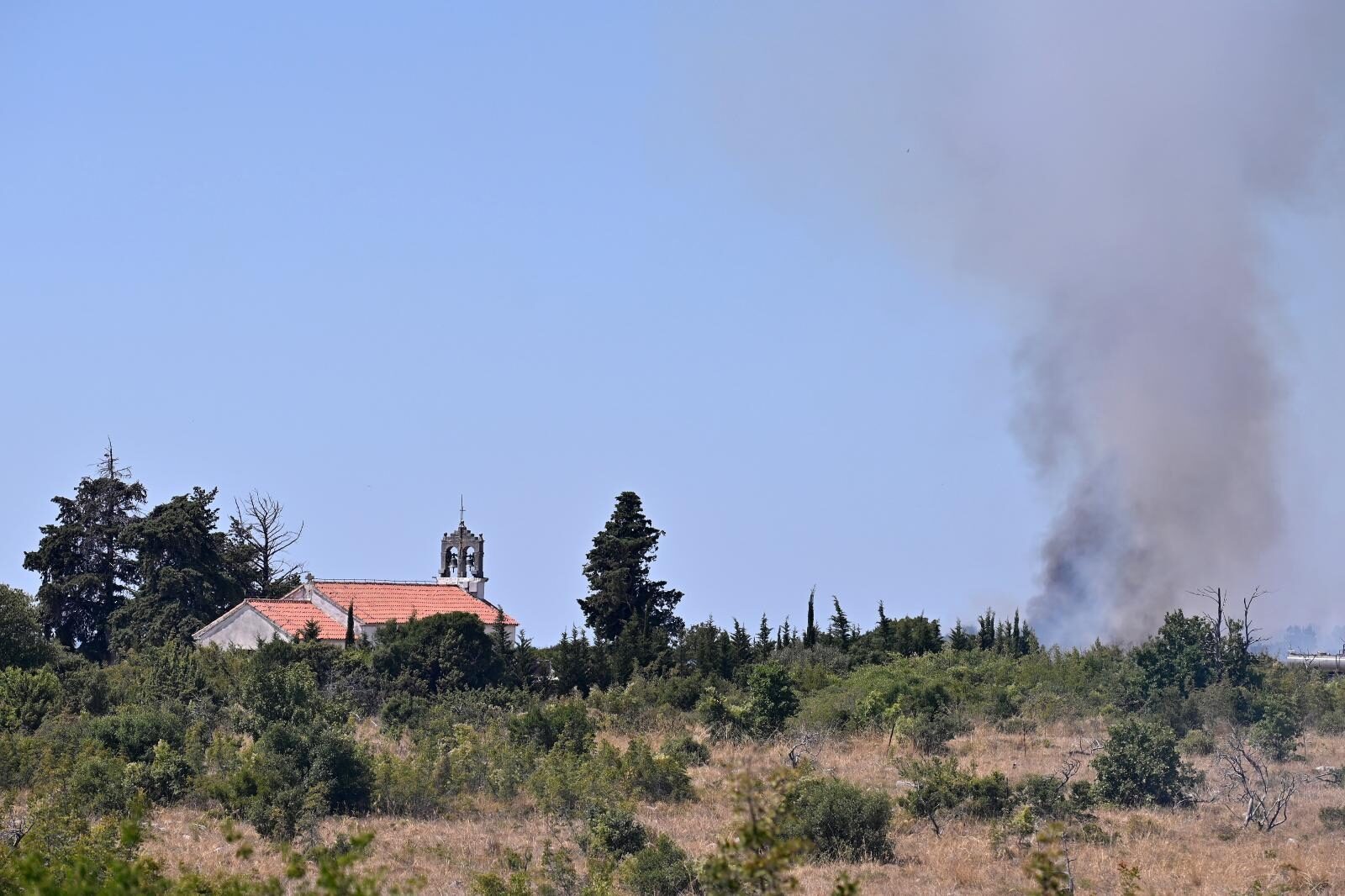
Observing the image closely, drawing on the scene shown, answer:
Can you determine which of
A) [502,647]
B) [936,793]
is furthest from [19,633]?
[936,793]

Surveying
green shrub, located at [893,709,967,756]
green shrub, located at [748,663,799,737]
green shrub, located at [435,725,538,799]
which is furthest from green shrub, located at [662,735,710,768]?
green shrub, located at [893,709,967,756]

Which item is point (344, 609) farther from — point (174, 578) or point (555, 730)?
point (555, 730)

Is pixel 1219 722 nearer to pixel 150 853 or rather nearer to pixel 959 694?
pixel 959 694

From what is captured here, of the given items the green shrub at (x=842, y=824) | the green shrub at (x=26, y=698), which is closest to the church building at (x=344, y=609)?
the green shrub at (x=26, y=698)

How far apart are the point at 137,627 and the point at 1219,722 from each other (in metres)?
39.1

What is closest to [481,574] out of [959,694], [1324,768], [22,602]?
[22,602]

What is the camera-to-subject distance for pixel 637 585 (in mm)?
63094

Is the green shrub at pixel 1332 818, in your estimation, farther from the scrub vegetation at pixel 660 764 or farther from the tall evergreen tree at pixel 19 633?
the tall evergreen tree at pixel 19 633

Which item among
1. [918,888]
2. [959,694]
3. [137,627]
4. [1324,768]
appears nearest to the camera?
Result: [918,888]

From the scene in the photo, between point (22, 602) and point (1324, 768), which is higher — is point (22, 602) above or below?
above

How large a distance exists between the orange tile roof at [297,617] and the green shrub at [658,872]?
3284 centimetres

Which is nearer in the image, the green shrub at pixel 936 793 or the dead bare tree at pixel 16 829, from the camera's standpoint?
the dead bare tree at pixel 16 829

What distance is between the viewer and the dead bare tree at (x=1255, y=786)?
28125mm

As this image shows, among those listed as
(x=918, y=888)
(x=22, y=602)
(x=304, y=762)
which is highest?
(x=22, y=602)
